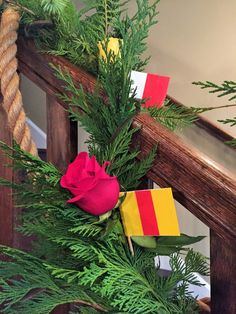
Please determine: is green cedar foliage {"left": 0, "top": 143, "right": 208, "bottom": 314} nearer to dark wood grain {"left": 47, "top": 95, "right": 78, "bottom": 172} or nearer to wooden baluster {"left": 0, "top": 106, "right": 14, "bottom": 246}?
dark wood grain {"left": 47, "top": 95, "right": 78, "bottom": 172}

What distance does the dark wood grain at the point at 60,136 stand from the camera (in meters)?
0.89

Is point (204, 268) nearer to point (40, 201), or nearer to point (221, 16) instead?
point (40, 201)

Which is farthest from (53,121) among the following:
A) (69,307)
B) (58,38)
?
(69,307)

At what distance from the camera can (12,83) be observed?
86cm

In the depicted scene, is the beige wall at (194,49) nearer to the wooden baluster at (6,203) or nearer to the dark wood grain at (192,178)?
the wooden baluster at (6,203)

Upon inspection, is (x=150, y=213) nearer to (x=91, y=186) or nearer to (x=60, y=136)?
(x=91, y=186)

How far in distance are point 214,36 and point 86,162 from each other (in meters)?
1.45

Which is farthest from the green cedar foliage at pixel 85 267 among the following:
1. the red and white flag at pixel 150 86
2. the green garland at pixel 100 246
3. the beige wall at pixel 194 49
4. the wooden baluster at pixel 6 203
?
the beige wall at pixel 194 49

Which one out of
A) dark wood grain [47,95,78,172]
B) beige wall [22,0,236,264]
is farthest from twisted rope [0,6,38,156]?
beige wall [22,0,236,264]

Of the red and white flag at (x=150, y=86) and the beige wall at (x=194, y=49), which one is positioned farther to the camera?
the beige wall at (x=194, y=49)

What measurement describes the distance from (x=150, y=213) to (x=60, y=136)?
357 millimetres

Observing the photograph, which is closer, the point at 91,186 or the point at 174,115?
the point at 91,186

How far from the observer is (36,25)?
904mm

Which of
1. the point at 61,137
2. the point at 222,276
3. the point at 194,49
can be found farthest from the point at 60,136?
the point at 194,49
